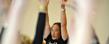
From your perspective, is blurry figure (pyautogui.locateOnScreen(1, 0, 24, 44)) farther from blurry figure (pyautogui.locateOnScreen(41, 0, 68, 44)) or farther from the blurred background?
blurry figure (pyautogui.locateOnScreen(41, 0, 68, 44))

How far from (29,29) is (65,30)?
0.24 meters

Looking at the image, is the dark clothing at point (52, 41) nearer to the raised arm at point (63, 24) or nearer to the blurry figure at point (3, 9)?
the raised arm at point (63, 24)

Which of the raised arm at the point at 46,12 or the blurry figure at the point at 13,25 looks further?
the raised arm at the point at 46,12

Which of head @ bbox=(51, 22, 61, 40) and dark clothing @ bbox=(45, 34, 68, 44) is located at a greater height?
head @ bbox=(51, 22, 61, 40)

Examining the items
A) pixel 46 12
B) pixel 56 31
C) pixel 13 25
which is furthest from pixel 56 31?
pixel 13 25

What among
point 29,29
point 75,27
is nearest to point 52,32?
point 29,29

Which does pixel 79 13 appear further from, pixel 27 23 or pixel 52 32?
pixel 27 23

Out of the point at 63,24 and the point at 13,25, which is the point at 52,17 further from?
the point at 13,25

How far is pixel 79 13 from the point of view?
2.69 ft

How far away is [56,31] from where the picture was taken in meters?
1.13

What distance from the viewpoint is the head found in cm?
111

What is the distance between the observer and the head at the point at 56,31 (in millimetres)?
1114

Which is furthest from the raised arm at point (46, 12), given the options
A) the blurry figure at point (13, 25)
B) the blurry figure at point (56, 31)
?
the blurry figure at point (13, 25)

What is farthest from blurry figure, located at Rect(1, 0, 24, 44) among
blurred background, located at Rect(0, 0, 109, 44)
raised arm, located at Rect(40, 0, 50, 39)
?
raised arm, located at Rect(40, 0, 50, 39)
